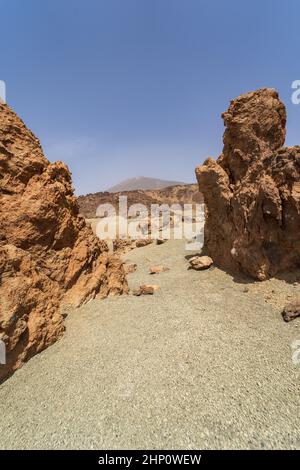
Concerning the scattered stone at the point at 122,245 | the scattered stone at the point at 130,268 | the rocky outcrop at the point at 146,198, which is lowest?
the scattered stone at the point at 130,268

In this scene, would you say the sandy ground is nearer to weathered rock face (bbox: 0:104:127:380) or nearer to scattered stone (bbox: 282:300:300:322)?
scattered stone (bbox: 282:300:300:322)

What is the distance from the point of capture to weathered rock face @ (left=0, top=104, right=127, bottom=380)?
471 centimetres

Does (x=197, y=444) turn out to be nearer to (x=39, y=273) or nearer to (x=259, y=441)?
(x=259, y=441)

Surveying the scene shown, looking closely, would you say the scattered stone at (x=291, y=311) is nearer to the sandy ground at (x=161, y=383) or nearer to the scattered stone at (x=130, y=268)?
the sandy ground at (x=161, y=383)

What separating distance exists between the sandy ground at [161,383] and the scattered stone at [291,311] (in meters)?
0.16

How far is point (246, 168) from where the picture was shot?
880 cm

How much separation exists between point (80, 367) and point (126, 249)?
1354 cm

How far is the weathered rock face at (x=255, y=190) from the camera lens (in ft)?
24.3

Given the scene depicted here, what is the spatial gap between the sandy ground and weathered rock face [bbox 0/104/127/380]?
448mm

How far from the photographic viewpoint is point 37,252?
6078 mm

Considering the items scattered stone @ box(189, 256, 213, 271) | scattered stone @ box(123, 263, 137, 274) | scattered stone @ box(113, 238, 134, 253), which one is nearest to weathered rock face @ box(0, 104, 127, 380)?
scattered stone @ box(189, 256, 213, 271)

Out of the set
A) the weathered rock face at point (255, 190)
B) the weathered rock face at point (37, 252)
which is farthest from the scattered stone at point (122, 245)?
the weathered rock face at point (37, 252)

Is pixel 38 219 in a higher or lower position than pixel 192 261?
higher
